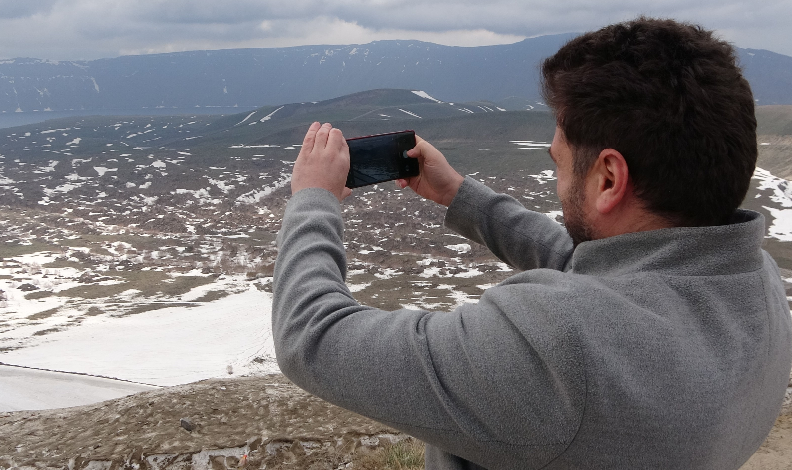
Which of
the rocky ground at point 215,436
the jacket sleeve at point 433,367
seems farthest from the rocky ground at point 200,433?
the jacket sleeve at point 433,367

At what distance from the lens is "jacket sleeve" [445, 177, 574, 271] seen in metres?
2.35

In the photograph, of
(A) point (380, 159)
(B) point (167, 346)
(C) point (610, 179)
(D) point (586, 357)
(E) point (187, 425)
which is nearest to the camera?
(D) point (586, 357)

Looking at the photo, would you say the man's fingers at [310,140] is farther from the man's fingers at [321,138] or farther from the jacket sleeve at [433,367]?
the jacket sleeve at [433,367]

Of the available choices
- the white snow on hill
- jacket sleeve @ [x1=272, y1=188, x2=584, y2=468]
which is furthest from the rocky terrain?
jacket sleeve @ [x1=272, y1=188, x2=584, y2=468]

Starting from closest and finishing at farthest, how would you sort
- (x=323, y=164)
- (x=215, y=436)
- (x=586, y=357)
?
(x=586, y=357), (x=323, y=164), (x=215, y=436)

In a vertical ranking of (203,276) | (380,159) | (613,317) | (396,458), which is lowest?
(203,276)

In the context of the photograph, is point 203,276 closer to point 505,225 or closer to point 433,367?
point 505,225

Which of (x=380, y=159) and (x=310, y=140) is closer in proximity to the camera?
(x=310, y=140)

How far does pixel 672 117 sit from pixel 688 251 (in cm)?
31

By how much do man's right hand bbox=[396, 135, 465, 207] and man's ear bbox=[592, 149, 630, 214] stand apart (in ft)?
3.19

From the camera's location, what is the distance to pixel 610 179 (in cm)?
148

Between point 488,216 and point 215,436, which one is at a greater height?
point 488,216

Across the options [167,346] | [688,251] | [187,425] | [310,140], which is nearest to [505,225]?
[310,140]

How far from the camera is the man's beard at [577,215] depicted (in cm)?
157
